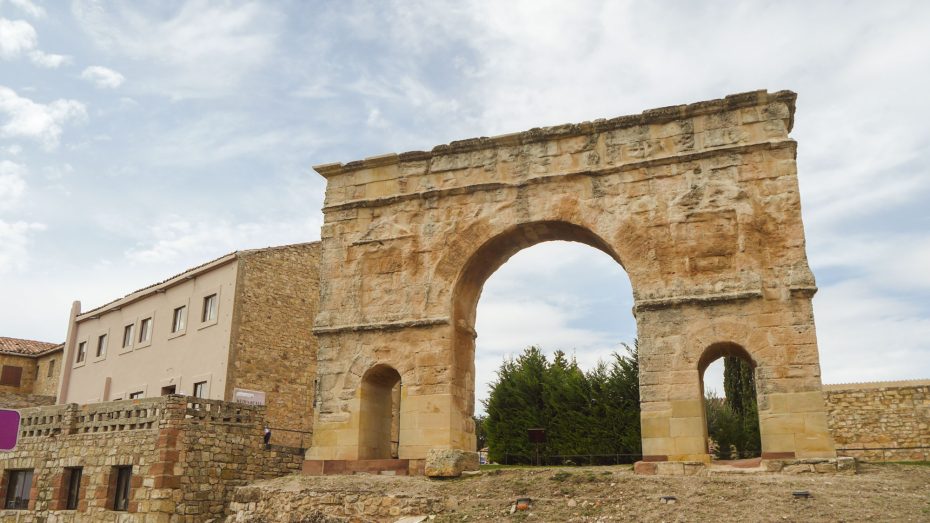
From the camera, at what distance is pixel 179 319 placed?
880 inches

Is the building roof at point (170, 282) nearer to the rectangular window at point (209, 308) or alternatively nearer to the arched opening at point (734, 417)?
the rectangular window at point (209, 308)

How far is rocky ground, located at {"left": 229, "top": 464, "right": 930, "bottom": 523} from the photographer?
860cm

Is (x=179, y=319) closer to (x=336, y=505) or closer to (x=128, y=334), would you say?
(x=128, y=334)

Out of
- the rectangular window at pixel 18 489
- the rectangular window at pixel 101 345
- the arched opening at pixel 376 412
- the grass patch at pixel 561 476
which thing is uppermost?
the rectangular window at pixel 101 345

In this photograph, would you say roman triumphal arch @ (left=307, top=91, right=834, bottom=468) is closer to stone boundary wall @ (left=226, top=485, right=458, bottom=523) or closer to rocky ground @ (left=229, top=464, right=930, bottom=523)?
rocky ground @ (left=229, top=464, right=930, bottom=523)

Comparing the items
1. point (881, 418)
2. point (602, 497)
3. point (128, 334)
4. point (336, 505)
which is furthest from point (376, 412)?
point (128, 334)

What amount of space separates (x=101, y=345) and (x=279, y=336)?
8502mm

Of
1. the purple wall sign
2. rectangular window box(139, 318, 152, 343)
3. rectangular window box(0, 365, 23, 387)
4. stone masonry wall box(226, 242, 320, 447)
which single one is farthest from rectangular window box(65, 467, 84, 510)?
rectangular window box(0, 365, 23, 387)

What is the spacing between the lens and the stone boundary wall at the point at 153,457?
13.4 m

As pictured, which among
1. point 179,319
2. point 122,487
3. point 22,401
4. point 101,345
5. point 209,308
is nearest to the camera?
point 122,487

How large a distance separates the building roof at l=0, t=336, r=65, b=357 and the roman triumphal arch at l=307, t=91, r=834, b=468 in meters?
22.1

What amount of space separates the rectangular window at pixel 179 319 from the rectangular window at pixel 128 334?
2.53m

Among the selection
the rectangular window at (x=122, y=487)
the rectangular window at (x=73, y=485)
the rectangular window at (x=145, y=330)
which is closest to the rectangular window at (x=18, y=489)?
the rectangular window at (x=73, y=485)

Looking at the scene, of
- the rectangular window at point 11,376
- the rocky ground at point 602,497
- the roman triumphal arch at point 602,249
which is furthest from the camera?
the rectangular window at point 11,376
